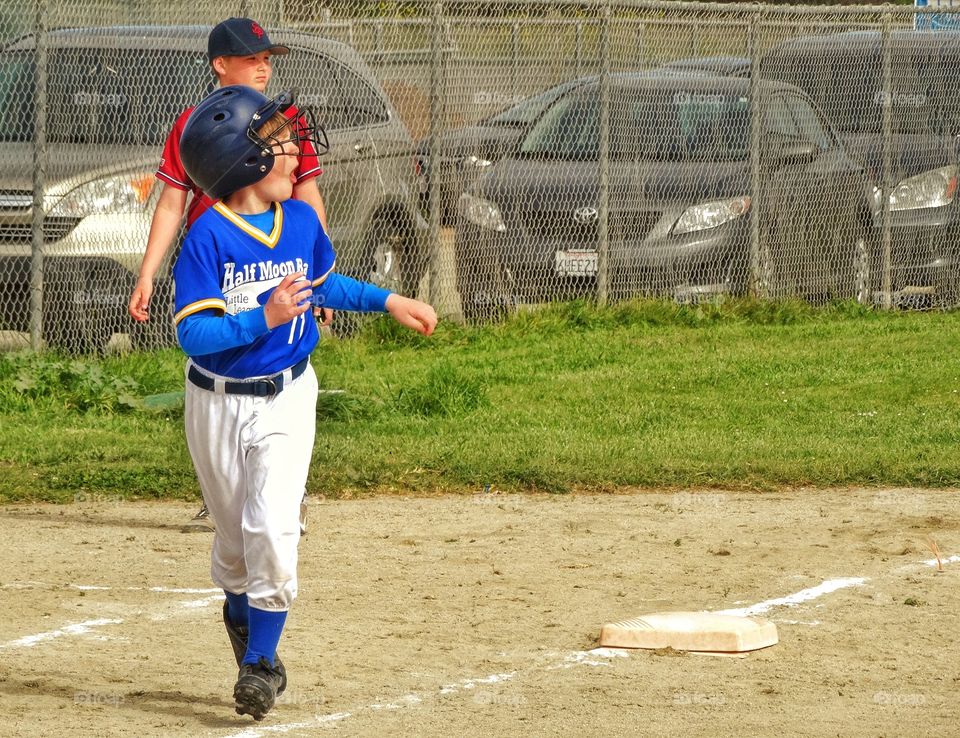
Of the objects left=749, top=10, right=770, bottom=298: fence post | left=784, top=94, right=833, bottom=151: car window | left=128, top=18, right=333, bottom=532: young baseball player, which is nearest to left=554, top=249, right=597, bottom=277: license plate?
left=749, top=10, right=770, bottom=298: fence post

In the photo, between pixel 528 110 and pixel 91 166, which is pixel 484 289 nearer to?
pixel 528 110

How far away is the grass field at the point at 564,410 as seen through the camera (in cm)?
758

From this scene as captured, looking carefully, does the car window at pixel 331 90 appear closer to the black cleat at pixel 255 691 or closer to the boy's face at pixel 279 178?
the boy's face at pixel 279 178

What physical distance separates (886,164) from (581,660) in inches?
377

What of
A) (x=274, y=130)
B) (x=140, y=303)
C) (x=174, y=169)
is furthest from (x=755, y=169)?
(x=274, y=130)

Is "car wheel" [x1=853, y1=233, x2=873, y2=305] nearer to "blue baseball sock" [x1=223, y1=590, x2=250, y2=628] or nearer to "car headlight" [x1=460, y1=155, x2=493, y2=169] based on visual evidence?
"car headlight" [x1=460, y1=155, x2=493, y2=169]

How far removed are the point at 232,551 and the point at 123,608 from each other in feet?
4.13

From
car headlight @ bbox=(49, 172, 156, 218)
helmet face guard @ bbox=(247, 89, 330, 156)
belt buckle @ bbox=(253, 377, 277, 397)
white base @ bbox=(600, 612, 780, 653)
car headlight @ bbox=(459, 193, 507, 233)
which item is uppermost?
helmet face guard @ bbox=(247, 89, 330, 156)

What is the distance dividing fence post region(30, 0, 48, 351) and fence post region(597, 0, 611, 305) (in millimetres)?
4261

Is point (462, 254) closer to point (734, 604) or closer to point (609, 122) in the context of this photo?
point (609, 122)

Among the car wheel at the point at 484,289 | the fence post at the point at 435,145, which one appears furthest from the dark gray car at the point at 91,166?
the car wheel at the point at 484,289

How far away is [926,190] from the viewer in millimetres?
13734

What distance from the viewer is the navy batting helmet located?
4254mm

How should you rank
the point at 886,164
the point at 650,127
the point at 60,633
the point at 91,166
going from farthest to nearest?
1. the point at 886,164
2. the point at 650,127
3. the point at 91,166
4. the point at 60,633
